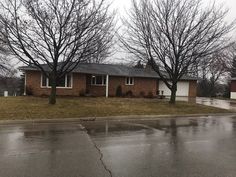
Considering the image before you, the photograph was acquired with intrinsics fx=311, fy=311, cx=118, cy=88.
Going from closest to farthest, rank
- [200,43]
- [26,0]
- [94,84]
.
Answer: [26,0], [200,43], [94,84]

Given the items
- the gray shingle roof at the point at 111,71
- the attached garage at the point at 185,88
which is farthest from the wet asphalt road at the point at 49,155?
the attached garage at the point at 185,88

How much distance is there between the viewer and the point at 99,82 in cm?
3400

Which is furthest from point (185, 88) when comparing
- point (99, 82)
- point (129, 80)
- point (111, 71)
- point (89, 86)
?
point (89, 86)

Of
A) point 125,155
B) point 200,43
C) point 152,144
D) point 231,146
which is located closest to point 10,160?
point 125,155

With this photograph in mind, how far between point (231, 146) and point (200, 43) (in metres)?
14.1

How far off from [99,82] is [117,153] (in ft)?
85.5

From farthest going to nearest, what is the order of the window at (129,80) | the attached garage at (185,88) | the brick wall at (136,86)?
the attached garage at (185,88) < the window at (129,80) < the brick wall at (136,86)

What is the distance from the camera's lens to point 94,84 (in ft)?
111

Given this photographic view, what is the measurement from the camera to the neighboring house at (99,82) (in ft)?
100

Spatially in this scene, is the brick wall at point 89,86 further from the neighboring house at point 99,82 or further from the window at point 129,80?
the window at point 129,80

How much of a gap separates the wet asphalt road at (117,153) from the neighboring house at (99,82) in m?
18.7

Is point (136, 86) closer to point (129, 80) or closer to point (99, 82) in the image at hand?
point (129, 80)

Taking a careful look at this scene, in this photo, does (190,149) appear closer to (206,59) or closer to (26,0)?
(26,0)

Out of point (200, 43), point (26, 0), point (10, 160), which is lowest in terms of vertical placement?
point (10, 160)
